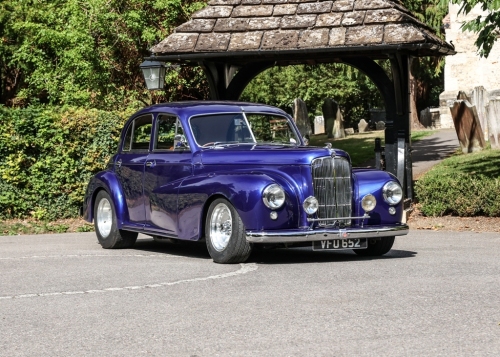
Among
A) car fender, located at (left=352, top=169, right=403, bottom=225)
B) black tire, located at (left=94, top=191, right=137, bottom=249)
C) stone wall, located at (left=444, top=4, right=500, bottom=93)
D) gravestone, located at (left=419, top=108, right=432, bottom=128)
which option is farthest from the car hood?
gravestone, located at (left=419, top=108, right=432, bottom=128)

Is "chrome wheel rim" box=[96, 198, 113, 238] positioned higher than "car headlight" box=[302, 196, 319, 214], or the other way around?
"car headlight" box=[302, 196, 319, 214]

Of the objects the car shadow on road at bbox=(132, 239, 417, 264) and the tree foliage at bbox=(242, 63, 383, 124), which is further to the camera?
the tree foliage at bbox=(242, 63, 383, 124)

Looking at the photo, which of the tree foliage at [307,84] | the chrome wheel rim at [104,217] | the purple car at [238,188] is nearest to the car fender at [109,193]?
the purple car at [238,188]

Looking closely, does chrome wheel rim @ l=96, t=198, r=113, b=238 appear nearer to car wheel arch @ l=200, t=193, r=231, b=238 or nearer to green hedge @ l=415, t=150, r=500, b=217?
car wheel arch @ l=200, t=193, r=231, b=238

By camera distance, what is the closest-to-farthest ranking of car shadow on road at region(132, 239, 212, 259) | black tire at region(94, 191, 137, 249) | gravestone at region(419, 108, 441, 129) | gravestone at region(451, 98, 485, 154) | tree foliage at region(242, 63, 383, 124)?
car shadow on road at region(132, 239, 212, 259) → black tire at region(94, 191, 137, 249) → gravestone at region(451, 98, 485, 154) → gravestone at region(419, 108, 441, 129) → tree foliage at region(242, 63, 383, 124)

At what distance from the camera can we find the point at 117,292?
977cm

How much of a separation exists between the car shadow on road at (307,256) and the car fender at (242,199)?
31.5 inches

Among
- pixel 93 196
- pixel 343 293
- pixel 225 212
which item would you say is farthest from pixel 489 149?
pixel 343 293

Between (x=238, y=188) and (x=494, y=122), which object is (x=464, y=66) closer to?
(x=494, y=122)

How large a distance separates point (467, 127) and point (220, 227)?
1690cm

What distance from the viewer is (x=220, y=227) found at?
1203 centimetres

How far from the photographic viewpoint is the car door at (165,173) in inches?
508

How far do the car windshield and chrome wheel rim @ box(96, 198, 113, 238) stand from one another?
2069 mm

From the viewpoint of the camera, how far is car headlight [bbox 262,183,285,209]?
452 inches
